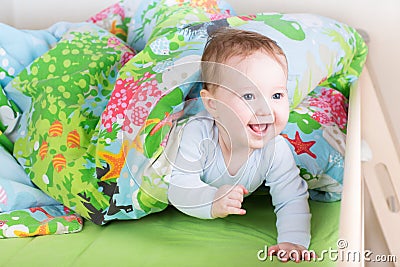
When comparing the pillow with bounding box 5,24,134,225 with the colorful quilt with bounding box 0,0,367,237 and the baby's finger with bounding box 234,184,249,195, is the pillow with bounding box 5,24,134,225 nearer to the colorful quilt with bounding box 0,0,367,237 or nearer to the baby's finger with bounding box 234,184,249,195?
the colorful quilt with bounding box 0,0,367,237

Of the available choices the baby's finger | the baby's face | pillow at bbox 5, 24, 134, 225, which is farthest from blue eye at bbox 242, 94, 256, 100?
pillow at bbox 5, 24, 134, 225

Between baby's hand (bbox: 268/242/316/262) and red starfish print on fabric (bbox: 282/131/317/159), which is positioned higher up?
red starfish print on fabric (bbox: 282/131/317/159)

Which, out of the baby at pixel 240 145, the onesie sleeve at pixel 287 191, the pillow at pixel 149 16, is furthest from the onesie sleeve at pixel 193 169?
the pillow at pixel 149 16

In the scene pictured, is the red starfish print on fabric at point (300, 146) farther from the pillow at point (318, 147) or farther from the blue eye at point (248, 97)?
the blue eye at point (248, 97)

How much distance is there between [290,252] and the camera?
1.00 m

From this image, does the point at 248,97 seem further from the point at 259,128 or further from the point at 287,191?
the point at 287,191

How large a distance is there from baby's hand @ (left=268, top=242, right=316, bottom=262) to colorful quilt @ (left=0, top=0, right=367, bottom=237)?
171 millimetres

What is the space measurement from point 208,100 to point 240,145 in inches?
3.5

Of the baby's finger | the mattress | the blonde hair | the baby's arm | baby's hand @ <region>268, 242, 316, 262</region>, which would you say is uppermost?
the blonde hair

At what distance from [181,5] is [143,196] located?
0.58 meters

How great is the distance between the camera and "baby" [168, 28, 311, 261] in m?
1.02

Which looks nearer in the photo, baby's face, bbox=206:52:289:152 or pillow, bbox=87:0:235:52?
baby's face, bbox=206:52:289:152

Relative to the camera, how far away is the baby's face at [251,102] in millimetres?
1010

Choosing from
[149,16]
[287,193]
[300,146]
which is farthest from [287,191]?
[149,16]
